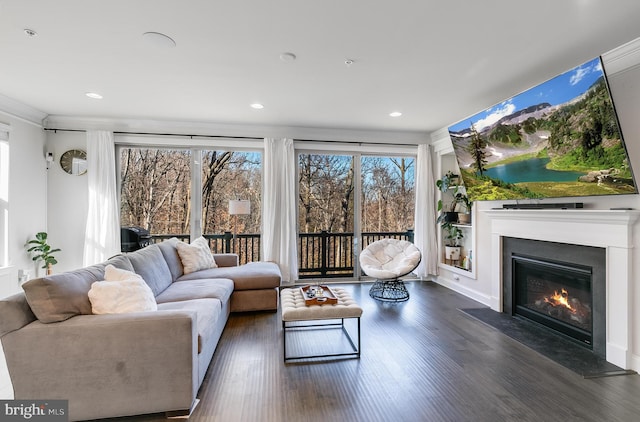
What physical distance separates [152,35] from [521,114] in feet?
10.4

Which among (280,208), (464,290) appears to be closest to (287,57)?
(280,208)

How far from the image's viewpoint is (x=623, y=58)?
2.29 m

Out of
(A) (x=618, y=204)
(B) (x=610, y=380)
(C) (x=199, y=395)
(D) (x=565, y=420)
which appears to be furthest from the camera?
(A) (x=618, y=204)

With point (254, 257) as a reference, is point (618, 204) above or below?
above

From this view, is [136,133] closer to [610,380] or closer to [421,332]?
[421,332]

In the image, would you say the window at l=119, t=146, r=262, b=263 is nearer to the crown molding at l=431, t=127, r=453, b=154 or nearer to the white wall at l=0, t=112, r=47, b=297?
the white wall at l=0, t=112, r=47, b=297

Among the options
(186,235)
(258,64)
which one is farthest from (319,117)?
(186,235)

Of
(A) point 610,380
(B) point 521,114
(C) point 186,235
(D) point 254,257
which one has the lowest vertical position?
(A) point 610,380

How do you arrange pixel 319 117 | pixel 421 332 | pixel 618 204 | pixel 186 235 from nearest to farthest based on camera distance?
pixel 618 204
pixel 421 332
pixel 319 117
pixel 186 235

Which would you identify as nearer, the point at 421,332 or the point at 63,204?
the point at 421,332

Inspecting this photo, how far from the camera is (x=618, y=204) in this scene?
7.86 ft

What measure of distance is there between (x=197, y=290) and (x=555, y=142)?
3.47m

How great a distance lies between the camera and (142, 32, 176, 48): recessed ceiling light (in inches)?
84.8

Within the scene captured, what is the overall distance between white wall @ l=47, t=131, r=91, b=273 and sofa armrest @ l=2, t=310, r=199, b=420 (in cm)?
322
